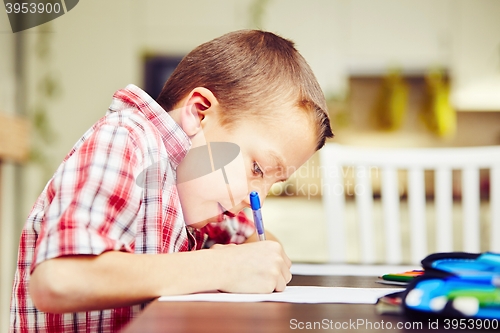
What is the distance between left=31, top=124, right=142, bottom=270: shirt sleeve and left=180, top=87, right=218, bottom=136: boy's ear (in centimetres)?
17

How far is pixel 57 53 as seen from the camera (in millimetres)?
3008

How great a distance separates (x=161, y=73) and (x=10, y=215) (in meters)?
1.18

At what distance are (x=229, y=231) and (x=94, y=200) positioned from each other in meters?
0.51

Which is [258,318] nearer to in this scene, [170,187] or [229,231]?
[170,187]

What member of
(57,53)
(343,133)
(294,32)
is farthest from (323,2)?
(57,53)

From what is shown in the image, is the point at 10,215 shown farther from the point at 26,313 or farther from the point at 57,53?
the point at 26,313

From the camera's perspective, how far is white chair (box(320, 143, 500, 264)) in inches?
48.9

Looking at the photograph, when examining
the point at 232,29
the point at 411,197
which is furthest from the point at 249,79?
the point at 232,29

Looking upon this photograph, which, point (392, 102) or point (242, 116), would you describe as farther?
point (392, 102)

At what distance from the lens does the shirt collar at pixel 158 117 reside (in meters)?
0.69

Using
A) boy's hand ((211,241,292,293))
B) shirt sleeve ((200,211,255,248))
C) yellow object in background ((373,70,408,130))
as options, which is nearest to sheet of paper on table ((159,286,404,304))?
boy's hand ((211,241,292,293))

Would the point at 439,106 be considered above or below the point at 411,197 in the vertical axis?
above

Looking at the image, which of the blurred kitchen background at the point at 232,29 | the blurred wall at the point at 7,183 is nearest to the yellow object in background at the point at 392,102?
the blurred kitchen background at the point at 232,29

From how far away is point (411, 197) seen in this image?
1.25 m
